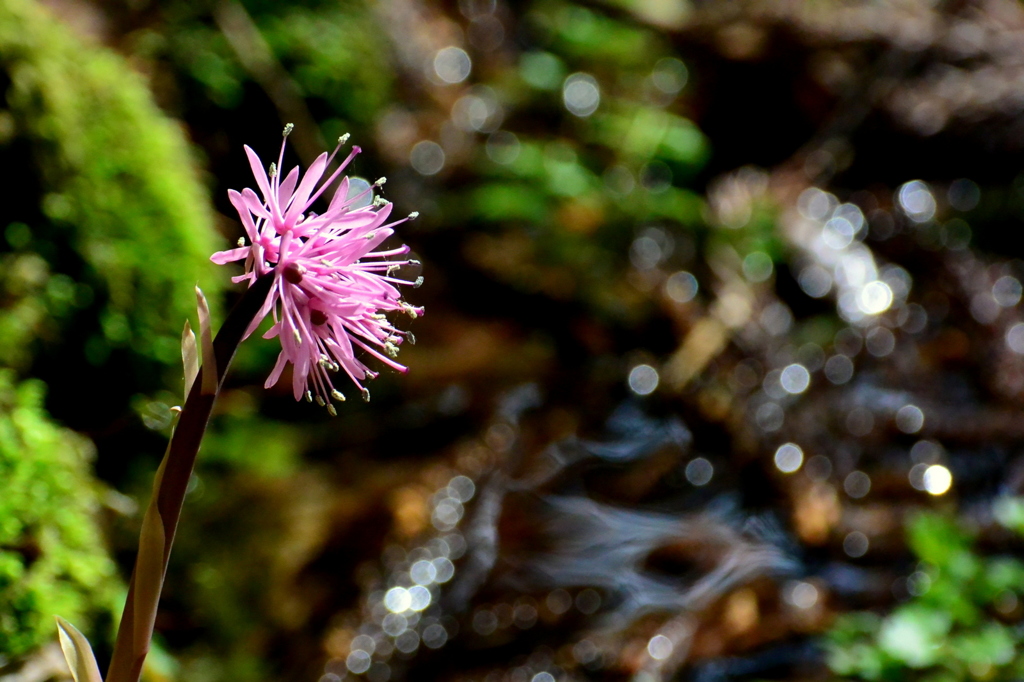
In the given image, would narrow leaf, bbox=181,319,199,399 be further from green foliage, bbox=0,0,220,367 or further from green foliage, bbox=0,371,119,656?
green foliage, bbox=0,0,220,367

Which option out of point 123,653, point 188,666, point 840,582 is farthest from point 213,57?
point 840,582

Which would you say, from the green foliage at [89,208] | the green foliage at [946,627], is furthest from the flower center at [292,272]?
the green foliage at [946,627]

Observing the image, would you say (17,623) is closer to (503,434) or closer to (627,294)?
(503,434)

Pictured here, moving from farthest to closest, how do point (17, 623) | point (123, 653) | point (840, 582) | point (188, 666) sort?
1. point (840, 582)
2. point (188, 666)
3. point (17, 623)
4. point (123, 653)

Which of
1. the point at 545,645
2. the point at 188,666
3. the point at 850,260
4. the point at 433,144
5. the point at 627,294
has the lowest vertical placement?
the point at 188,666

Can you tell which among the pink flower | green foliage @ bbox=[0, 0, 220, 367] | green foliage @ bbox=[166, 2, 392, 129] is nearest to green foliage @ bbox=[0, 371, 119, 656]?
green foliage @ bbox=[0, 0, 220, 367]

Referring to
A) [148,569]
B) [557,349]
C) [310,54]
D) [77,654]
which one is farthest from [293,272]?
[310,54]
